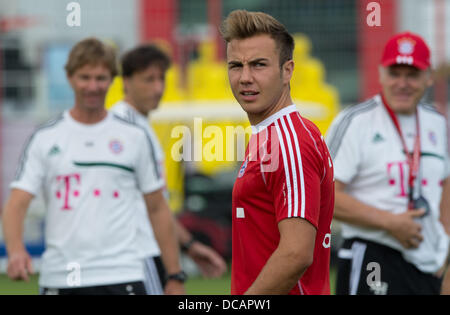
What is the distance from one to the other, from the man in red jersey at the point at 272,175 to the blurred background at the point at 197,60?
30.6 ft

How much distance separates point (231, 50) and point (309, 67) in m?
11.6

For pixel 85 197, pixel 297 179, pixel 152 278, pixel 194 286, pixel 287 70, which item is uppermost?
pixel 287 70

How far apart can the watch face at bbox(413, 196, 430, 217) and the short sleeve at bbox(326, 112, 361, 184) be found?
363 mm

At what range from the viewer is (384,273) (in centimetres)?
452

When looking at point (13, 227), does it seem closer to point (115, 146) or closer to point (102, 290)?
point (102, 290)

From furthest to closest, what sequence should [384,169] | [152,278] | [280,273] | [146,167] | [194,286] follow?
1. [194,286]
2. [152,278]
3. [146,167]
4. [384,169]
5. [280,273]

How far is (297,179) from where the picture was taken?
2.67 metres

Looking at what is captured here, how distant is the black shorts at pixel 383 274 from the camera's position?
450 cm

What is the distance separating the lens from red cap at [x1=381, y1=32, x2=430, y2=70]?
4.58 m

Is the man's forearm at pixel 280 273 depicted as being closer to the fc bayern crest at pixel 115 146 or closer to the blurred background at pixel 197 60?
the fc bayern crest at pixel 115 146

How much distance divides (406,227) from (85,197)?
1.68 meters

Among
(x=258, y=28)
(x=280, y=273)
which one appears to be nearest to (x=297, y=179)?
(x=280, y=273)

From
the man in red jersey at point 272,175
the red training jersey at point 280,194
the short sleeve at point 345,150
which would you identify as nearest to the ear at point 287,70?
the man in red jersey at point 272,175
